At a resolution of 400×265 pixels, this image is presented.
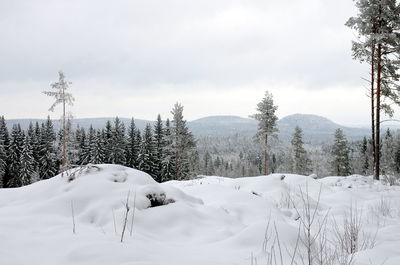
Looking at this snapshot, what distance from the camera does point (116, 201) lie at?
3762mm

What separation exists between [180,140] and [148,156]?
11018 mm

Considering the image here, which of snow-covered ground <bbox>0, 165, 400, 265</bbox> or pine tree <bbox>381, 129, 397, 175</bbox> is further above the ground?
snow-covered ground <bbox>0, 165, 400, 265</bbox>

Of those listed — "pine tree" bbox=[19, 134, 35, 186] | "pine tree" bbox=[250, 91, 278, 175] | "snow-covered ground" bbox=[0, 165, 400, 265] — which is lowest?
"pine tree" bbox=[19, 134, 35, 186]

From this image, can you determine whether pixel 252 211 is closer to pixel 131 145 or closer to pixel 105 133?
pixel 131 145

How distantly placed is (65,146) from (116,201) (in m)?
24.4

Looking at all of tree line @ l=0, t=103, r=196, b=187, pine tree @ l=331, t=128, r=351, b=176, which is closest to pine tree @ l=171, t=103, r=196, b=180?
tree line @ l=0, t=103, r=196, b=187

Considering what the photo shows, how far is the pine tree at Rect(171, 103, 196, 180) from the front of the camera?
31.1 metres

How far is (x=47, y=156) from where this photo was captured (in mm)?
44406

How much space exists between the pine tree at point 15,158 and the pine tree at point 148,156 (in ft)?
57.3

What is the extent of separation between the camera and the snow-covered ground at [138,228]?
240cm

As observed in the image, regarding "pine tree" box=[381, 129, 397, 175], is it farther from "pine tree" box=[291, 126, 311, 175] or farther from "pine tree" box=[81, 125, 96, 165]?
"pine tree" box=[81, 125, 96, 165]

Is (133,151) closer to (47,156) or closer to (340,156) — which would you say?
(47,156)

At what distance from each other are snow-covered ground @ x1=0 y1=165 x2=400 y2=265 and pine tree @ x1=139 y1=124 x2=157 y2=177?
35.7m

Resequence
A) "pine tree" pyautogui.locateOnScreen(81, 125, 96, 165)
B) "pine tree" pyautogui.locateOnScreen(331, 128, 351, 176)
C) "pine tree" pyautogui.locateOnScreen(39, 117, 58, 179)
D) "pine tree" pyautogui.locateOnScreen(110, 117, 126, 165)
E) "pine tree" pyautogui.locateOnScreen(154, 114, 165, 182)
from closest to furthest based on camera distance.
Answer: "pine tree" pyautogui.locateOnScreen(331, 128, 351, 176)
"pine tree" pyautogui.locateOnScreen(154, 114, 165, 182)
"pine tree" pyautogui.locateOnScreen(81, 125, 96, 165)
"pine tree" pyautogui.locateOnScreen(110, 117, 126, 165)
"pine tree" pyautogui.locateOnScreen(39, 117, 58, 179)
